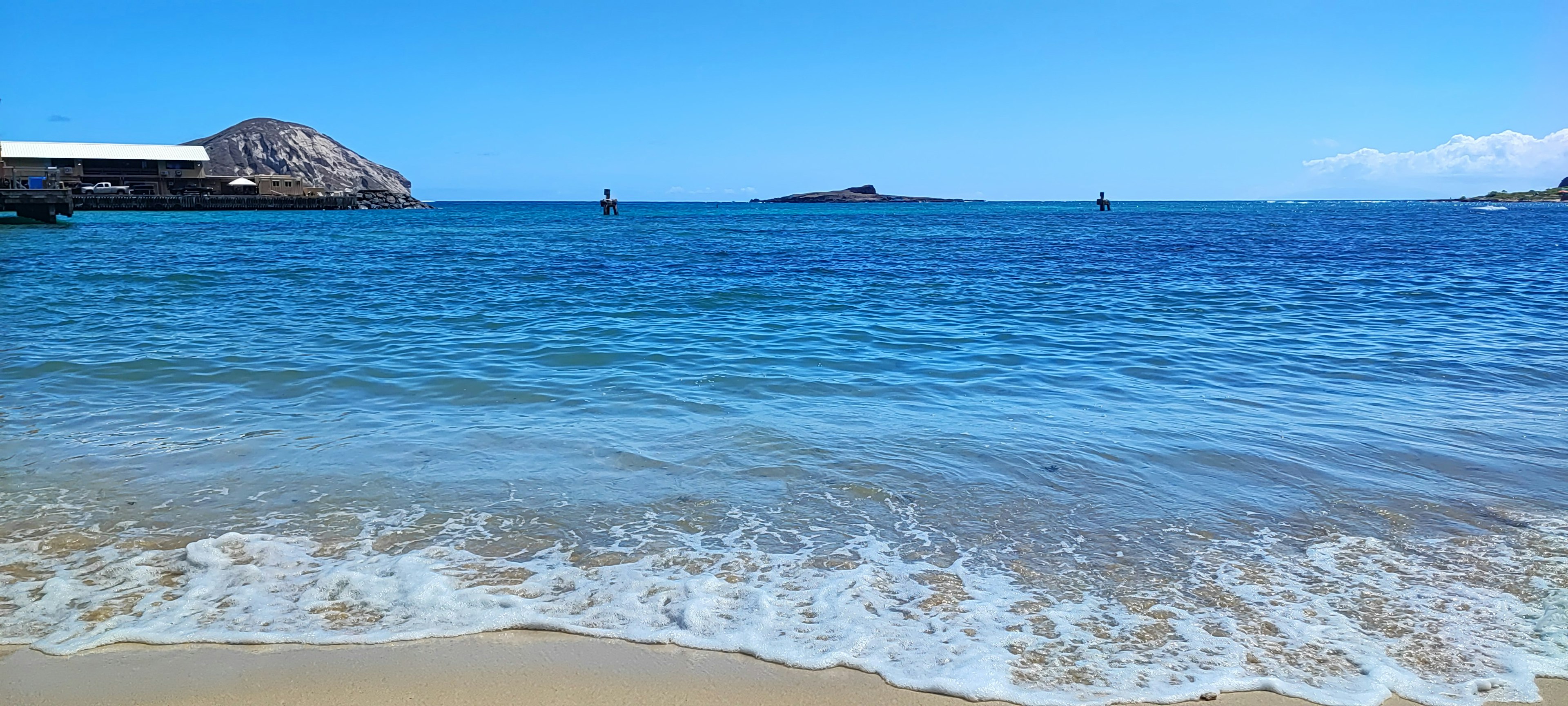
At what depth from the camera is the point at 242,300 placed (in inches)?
601

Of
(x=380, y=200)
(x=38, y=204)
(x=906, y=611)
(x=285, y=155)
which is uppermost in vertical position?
(x=285, y=155)

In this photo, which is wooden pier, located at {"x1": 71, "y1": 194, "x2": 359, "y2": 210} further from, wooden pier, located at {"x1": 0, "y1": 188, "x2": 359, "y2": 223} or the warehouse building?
the warehouse building

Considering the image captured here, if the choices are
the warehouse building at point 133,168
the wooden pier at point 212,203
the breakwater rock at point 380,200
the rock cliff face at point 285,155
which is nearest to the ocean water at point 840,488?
the wooden pier at point 212,203

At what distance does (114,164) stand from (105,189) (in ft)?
36.8

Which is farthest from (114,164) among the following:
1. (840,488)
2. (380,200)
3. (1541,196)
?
(1541,196)

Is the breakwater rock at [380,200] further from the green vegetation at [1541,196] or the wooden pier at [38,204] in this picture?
the green vegetation at [1541,196]

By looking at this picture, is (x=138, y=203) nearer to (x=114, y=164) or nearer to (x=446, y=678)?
(x=114, y=164)

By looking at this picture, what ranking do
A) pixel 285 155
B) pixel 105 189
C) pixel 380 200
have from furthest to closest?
pixel 285 155 → pixel 380 200 → pixel 105 189

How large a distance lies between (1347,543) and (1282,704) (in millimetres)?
1849

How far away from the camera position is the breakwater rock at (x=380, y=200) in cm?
9638

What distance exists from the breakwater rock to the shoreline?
99.7 m

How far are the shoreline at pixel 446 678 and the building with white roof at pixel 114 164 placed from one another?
9579 cm

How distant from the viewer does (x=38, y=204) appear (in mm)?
43969

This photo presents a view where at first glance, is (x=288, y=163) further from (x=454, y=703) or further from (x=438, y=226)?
(x=454, y=703)
